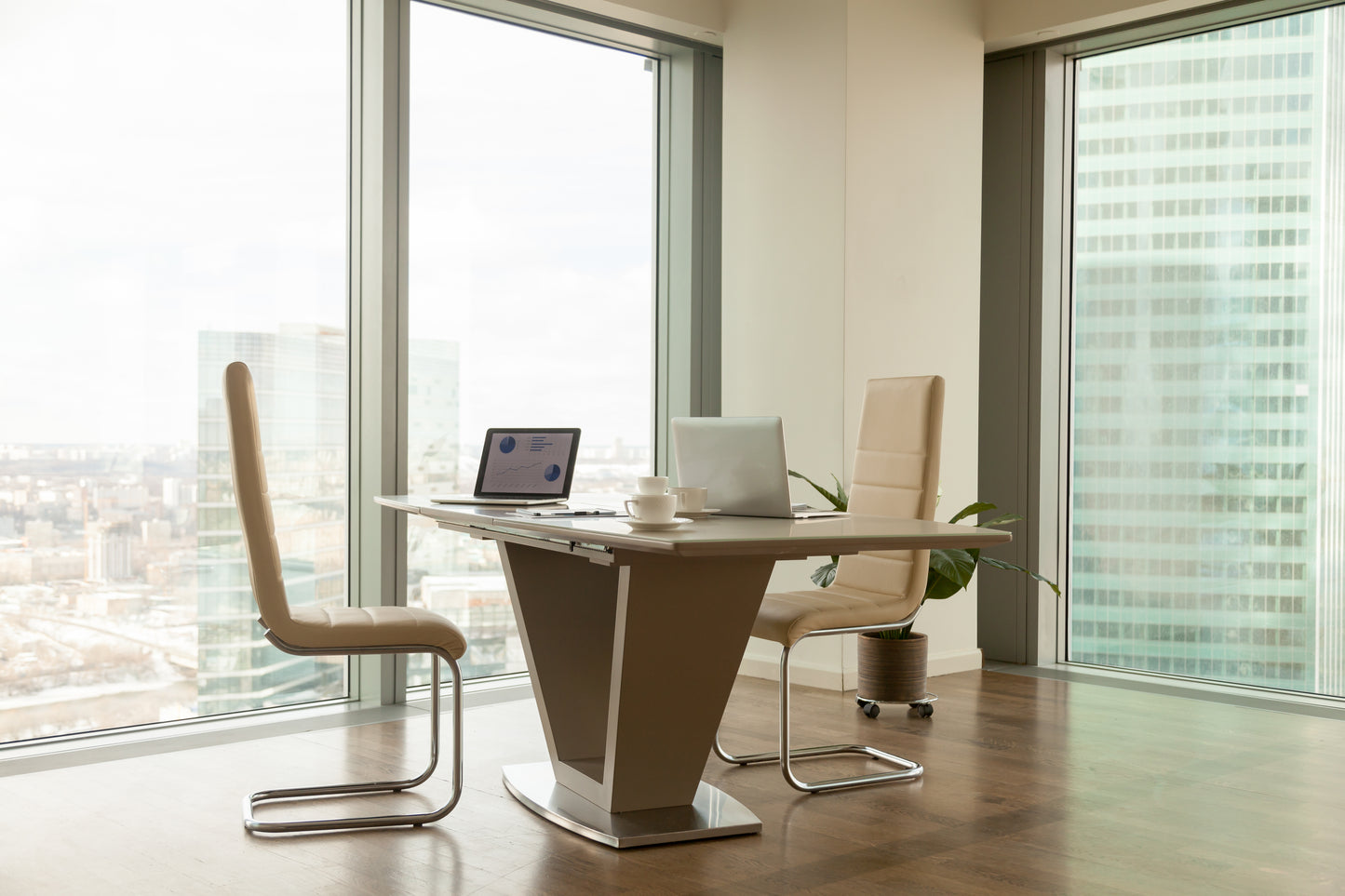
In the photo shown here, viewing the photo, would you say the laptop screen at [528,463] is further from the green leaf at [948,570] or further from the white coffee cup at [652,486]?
the green leaf at [948,570]

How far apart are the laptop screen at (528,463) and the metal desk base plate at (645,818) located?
30.3 inches

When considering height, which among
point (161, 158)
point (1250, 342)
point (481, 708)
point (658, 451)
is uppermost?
point (161, 158)

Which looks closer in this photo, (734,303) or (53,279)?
(53,279)

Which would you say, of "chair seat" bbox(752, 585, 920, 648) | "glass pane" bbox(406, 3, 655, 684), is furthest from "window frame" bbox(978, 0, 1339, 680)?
"chair seat" bbox(752, 585, 920, 648)

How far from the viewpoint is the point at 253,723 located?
12.6ft

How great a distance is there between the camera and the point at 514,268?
478cm

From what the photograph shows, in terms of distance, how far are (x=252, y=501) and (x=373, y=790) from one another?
0.86 meters

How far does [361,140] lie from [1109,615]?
3640 millimetres

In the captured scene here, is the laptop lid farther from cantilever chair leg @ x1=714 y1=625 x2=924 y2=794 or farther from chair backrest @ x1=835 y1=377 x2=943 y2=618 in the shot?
chair backrest @ x1=835 y1=377 x2=943 y2=618

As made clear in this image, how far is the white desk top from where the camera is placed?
2.07 metres

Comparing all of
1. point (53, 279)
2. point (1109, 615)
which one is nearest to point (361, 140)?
point (53, 279)

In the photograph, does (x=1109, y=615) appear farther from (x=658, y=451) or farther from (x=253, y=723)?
(x=253, y=723)

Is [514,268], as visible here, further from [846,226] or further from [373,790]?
[373,790]

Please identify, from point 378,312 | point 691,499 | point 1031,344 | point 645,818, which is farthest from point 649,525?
point 1031,344
